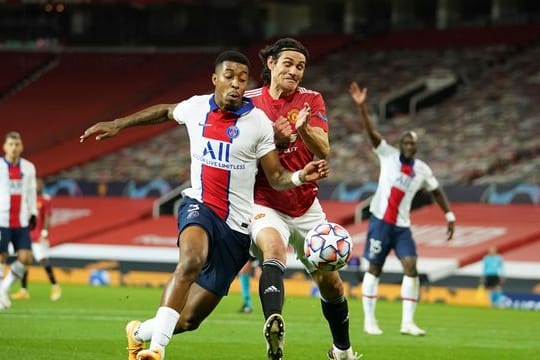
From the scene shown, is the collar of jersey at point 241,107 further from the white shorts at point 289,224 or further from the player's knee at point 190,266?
the player's knee at point 190,266

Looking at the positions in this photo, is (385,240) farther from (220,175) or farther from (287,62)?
(220,175)

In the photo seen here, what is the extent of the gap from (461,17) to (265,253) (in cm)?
3526

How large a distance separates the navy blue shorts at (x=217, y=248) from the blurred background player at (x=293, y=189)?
24 centimetres

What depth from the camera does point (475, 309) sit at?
24312 mm

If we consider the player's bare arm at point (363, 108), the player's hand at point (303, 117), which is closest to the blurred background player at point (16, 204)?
the player's bare arm at point (363, 108)

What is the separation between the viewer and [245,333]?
15.9 metres

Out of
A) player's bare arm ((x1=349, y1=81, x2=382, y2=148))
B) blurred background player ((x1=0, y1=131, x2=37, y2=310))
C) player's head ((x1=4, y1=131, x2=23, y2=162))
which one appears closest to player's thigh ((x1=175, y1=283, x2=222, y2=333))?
player's bare arm ((x1=349, y1=81, x2=382, y2=148))

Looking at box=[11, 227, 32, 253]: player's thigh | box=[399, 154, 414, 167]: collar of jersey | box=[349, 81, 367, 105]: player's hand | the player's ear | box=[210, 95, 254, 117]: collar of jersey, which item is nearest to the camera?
box=[210, 95, 254, 117]: collar of jersey

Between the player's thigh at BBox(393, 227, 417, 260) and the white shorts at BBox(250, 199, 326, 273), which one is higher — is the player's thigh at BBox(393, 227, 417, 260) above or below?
below

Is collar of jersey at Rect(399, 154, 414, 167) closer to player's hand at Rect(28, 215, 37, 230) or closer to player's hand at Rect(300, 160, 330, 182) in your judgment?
player's hand at Rect(28, 215, 37, 230)

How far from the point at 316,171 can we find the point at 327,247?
2.89 ft

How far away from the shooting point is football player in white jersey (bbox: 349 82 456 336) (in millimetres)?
16766

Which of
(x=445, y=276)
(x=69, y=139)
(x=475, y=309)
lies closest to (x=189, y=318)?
(x=475, y=309)

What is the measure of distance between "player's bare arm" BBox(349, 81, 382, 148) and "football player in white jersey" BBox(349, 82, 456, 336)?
0.07 ft
